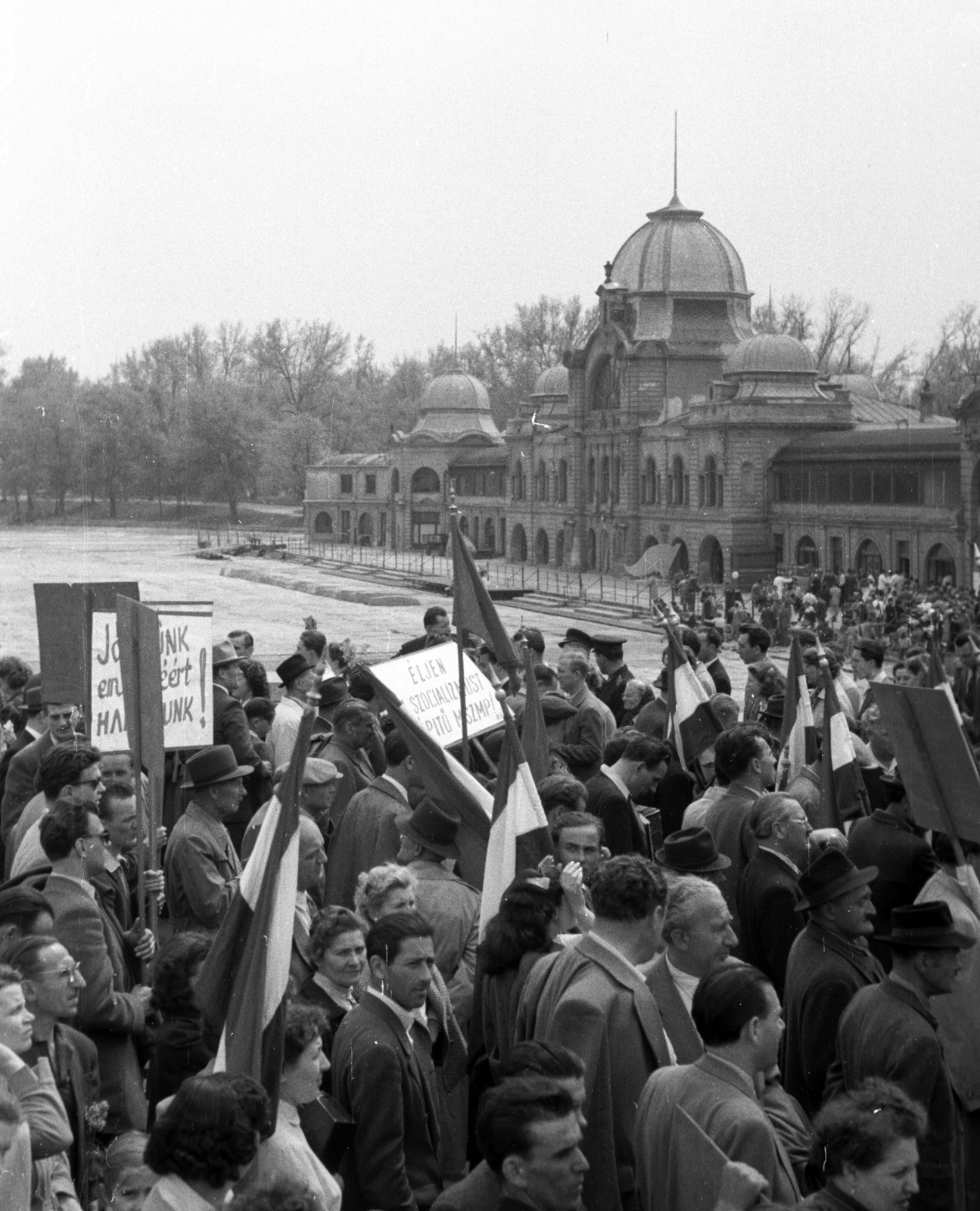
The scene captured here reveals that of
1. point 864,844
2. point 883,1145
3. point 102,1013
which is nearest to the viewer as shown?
point 883,1145

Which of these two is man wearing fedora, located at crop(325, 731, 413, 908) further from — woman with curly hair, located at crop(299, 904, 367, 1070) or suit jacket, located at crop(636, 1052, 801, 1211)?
suit jacket, located at crop(636, 1052, 801, 1211)

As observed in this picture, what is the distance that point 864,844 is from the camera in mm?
7082

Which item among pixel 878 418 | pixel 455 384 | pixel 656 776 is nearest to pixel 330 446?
pixel 455 384

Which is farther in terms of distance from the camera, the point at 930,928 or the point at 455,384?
the point at 455,384

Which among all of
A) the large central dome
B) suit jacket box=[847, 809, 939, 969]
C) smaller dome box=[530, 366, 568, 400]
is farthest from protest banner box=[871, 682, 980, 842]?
smaller dome box=[530, 366, 568, 400]

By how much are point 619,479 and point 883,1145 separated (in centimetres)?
6753

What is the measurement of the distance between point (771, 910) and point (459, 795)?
1.35 m

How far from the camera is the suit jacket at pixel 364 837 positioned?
7.46 m

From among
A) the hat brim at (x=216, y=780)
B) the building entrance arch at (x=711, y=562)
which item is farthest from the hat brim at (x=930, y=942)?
the building entrance arch at (x=711, y=562)

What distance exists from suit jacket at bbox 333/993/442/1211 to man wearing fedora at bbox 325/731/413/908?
7.23 feet

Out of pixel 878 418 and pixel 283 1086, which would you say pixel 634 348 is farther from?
pixel 283 1086

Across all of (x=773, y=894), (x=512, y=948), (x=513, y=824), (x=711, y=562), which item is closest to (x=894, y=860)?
(x=773, y=894)

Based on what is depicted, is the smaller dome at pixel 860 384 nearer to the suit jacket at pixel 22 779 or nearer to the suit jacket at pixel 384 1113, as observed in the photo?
the suit jacket at pixel 22 779

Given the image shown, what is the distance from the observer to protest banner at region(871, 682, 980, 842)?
6000 mm
